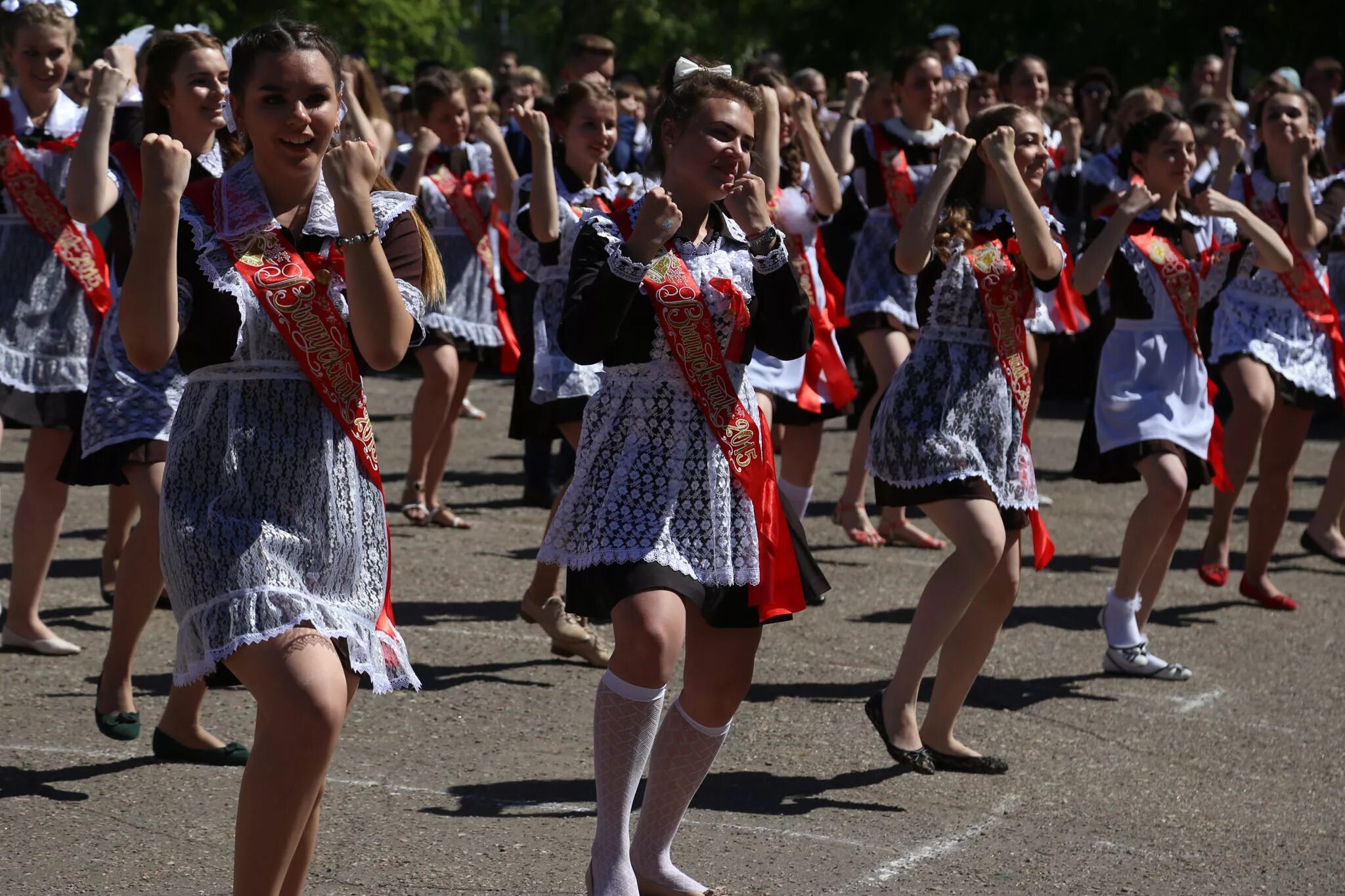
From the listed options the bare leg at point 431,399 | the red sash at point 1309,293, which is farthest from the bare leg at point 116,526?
the red sash at point 1309,293

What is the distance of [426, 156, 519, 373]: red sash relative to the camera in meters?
9.43

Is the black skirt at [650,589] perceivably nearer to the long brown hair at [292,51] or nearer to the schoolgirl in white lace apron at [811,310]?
the long brown hair at [292,51]

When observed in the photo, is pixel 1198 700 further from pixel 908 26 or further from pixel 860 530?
pixel 908 26

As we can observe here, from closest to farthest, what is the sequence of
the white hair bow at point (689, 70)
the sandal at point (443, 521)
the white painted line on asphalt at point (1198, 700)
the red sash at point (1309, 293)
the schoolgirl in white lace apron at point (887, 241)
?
the white hair bow at point (689, 70), the white painted line on asphalt at point (1198, 700), the red sash at point (1309, 293), the schoolgirl in white lace apron at point (887, 241), the sandal at point (443, 521)

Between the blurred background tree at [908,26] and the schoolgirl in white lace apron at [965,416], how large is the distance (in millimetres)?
12053

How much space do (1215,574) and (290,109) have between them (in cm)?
581

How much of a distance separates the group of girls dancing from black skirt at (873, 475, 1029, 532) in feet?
0.04

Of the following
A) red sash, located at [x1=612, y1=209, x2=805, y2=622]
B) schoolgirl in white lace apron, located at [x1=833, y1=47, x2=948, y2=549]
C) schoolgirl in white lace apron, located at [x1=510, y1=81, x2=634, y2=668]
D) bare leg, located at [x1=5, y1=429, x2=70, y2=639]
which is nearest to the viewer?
red sash, located at [x1=612, y1=209, x2=805, y2=622]

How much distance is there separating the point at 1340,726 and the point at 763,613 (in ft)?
9.75

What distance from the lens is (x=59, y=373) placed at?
6371mm

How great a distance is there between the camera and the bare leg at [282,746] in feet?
10.8

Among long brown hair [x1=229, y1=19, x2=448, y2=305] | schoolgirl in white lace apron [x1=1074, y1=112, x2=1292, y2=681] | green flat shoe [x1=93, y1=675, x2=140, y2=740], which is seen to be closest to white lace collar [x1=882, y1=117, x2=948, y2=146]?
schoolgirl in white lace apron [x1=1074, y1=112, x2=1292, y2=681]

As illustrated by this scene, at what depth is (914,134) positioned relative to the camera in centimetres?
886

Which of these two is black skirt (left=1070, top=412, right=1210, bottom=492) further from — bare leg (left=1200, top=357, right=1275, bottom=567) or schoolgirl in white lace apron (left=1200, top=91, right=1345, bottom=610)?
schoolgirl in white lace apron (left=1200, top=91, right=1345, bottom=610)
